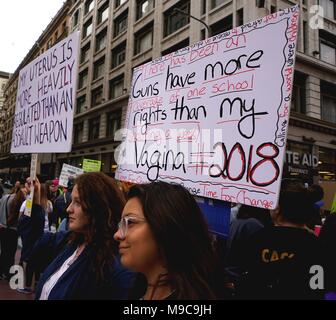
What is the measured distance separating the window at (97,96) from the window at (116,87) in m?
1.63

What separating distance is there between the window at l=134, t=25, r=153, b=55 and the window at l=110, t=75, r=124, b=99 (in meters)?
2.27

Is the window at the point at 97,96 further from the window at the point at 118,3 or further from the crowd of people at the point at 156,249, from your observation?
the crowd of people at the point at 156,249

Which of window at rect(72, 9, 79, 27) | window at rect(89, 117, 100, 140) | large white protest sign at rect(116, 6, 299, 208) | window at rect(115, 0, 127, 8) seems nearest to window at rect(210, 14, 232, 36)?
window at rect(115, 0, 127, 8)

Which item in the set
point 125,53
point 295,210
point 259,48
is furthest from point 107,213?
point 125,53

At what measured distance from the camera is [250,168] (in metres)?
2.01

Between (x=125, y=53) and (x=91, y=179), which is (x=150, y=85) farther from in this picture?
(x=125, y=53)

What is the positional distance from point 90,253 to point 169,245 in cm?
69

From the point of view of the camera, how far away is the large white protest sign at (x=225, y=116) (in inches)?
76.8

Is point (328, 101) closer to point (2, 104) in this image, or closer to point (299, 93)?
point (299, 93)

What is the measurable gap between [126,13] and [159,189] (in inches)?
1004

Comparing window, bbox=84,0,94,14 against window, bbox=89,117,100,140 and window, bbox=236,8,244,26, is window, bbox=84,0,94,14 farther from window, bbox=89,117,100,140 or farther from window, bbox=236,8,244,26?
window, bbox=236,8,244,26

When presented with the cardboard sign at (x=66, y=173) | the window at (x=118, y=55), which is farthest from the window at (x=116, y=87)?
the cardboard sign at (x=66, y=173)

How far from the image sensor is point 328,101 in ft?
55.6
